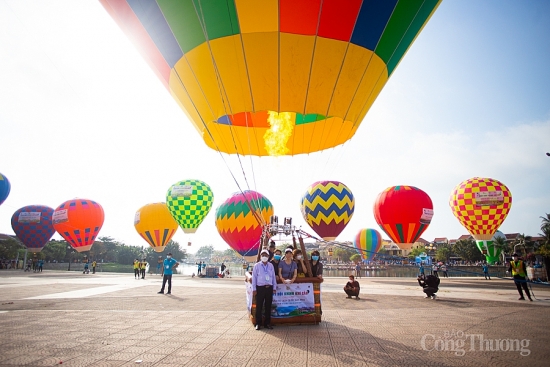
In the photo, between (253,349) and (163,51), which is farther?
(163,51)

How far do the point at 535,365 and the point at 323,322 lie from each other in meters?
3.24

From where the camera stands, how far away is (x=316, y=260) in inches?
273

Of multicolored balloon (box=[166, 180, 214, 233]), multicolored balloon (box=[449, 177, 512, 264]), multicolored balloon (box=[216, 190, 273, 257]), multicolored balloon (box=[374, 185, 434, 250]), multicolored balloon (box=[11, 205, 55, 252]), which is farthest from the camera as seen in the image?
multicolored balloon (box=[11, 205, 55, 252])

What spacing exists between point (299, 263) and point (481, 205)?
24016mm

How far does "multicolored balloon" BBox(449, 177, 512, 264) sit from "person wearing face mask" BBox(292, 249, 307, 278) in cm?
2378

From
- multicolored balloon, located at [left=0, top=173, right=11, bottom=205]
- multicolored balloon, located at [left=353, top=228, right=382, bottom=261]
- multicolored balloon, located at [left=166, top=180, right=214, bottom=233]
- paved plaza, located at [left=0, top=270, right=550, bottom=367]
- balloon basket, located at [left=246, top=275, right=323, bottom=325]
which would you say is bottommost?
paved plaza, located at [left=0, top=270, right=550, bottom=367]

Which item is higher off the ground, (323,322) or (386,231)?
(386,231)

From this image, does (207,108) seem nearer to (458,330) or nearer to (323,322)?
(323,322)

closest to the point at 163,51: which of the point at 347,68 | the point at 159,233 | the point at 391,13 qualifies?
the point at 347,68

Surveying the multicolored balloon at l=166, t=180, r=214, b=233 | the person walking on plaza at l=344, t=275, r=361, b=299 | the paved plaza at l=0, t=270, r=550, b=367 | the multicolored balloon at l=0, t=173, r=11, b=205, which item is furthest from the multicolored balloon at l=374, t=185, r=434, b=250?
the multicolored balloon at l=0, t=173, r=11, b=205

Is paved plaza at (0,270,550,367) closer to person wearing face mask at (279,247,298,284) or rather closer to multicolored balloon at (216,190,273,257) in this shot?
person wearing face mask at (279,247,298,284)

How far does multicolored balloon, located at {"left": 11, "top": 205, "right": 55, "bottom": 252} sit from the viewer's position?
33.5 metres

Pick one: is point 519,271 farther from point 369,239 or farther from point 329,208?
point 369,239

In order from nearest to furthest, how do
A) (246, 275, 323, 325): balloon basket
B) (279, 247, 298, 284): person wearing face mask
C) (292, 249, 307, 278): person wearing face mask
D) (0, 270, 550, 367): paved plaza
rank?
(0, 270, 550, 367): paved plaza < (246, 275, 323, 325): balloon basket < (279, 247, 298, 284): person wearing face mask < (292, 249, 307, 278): person wearing face mask
